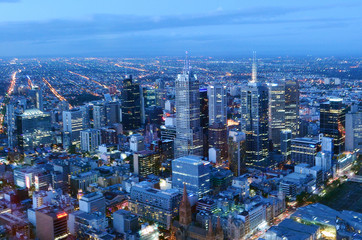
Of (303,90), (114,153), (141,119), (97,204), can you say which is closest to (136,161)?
(114,153)

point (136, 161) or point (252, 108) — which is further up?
point (252, 108)

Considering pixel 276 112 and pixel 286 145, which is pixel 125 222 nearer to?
pixel 286 145

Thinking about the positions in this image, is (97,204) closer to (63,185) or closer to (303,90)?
(63,185)

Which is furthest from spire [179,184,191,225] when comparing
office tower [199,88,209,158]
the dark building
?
the dark building

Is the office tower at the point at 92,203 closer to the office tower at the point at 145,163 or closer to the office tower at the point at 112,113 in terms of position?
the office tower at the point at 145,163

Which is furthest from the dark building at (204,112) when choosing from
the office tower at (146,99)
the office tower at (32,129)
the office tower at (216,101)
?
the office tower at (32,129)

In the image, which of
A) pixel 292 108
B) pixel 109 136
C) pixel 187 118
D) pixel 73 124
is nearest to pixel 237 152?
pixel 187 118
